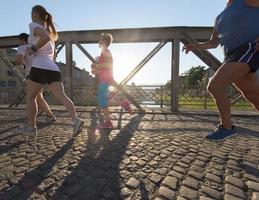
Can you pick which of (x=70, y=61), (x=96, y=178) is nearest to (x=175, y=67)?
(x=70, y=61)

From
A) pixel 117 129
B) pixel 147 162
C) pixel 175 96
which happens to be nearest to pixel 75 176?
pixel 147 162

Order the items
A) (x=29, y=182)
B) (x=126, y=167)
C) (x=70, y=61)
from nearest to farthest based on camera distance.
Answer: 1. (x=29, y=182)
2. (x=126, y=167)
3. (x=70, y=61)

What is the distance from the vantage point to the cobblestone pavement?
2062mm

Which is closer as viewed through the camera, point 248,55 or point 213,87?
point 248,55

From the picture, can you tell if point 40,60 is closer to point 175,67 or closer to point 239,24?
point 239,24

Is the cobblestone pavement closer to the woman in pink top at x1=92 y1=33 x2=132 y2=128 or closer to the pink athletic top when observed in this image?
the woman in pink top at x1=92 y1=33 x2=132 y2=128

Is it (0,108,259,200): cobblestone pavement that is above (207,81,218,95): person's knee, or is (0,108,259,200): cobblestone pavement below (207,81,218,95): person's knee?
below

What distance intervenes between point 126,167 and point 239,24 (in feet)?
5.97

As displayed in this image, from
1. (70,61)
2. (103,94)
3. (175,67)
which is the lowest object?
(103,94)

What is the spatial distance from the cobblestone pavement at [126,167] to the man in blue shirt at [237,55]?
1.50 feet

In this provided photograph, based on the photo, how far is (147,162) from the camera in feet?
9.24

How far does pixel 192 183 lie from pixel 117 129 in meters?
2.78

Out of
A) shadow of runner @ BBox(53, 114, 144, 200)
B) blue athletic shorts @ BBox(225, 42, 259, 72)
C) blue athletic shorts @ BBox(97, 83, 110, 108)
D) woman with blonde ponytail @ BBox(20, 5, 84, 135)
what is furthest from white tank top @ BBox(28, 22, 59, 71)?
blue athletic shorts @ BBox(225, 42, 259, 72)

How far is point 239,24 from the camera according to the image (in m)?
2.81
